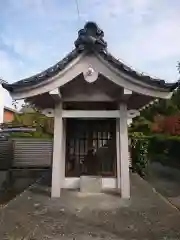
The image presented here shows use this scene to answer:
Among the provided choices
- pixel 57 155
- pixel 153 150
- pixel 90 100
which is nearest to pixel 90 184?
pixel 57 155

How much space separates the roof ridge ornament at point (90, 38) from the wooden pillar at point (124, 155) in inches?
55.9

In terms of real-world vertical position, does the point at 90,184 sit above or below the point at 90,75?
below

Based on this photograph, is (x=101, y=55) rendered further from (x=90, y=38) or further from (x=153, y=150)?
(x=153, y=150)

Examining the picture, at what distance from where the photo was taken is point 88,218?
474cm

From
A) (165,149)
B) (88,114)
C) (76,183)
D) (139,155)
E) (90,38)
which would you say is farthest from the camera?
(165,149)

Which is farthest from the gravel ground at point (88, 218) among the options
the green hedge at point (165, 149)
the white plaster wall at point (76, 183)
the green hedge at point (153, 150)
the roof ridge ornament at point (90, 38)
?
the green hedge at point (165, 149)

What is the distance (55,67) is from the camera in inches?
242

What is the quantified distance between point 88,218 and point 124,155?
6.49ft

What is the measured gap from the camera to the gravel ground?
3.98 meters

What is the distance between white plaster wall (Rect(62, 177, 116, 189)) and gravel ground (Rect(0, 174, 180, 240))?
0.51 meters

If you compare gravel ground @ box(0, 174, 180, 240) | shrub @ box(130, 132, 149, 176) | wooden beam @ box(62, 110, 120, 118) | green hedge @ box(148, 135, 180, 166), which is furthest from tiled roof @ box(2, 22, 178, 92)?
green hedge @ box(148, 135, 180, 166)

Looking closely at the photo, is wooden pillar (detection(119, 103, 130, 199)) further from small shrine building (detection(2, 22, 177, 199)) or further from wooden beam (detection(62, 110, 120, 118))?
wooden beam (detection(62, 110, 120, 118))

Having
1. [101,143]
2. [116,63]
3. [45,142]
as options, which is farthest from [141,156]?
[116,63]

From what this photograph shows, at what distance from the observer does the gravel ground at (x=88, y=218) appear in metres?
3.98
